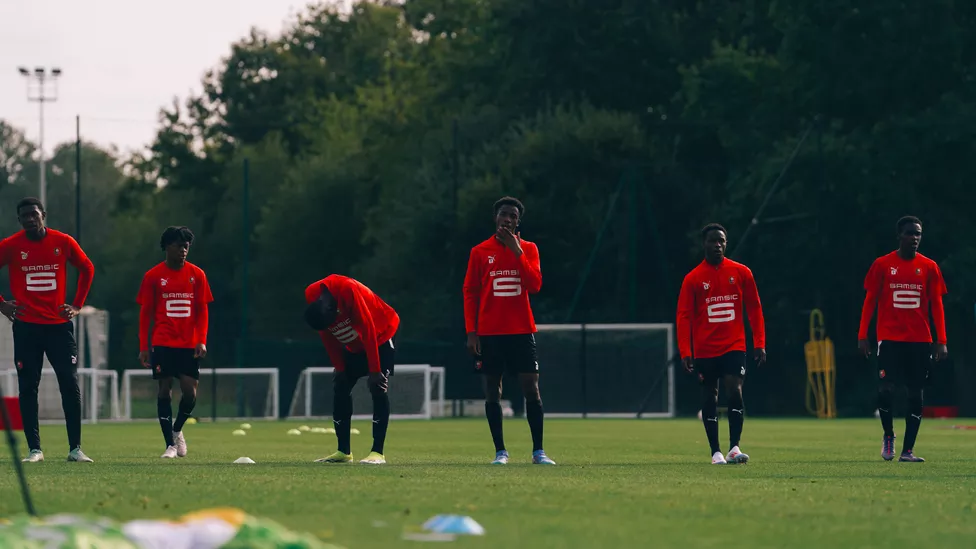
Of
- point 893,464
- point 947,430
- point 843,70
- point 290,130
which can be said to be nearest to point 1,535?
point 893,464

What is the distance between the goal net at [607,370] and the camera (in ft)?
106

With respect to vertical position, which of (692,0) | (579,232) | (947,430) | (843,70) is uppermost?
(692,0)

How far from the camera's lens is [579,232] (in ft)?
131

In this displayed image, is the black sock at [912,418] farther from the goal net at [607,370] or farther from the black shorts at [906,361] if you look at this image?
the goal net at [607,370]

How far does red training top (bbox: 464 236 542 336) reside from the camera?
12.8 metres

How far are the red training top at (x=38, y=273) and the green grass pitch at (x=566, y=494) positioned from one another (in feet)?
4.15

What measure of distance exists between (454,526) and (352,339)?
559cm

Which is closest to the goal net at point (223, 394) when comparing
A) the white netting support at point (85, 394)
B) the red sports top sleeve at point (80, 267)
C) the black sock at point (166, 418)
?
the white netting support at point (85, 394)

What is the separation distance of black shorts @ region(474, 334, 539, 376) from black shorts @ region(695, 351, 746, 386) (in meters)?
1.44

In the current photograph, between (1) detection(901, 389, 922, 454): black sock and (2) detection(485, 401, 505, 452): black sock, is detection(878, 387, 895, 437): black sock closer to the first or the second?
(1) detection(901, 389, 922, 454): black sock

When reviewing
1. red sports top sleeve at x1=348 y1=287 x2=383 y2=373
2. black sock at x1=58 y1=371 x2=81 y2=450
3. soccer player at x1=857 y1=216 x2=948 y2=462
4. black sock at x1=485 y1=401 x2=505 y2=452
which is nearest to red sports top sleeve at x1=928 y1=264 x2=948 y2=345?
soccer player at x1=857 y1=216 x2=948 y2=462

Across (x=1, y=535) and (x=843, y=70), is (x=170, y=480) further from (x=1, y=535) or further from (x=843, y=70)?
(x=843, y=70)

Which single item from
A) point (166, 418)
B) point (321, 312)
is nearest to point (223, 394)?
point (166, 418)

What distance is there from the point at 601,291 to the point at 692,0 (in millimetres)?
12067
